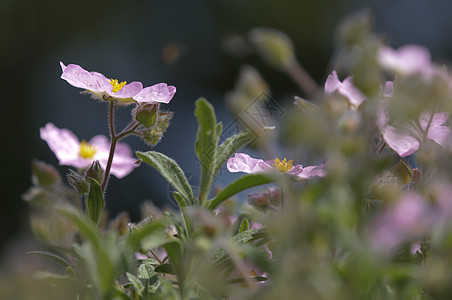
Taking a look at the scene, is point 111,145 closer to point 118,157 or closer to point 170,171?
point 170,171

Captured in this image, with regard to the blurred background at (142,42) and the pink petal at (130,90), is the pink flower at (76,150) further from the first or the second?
the blurred background at (142,42)

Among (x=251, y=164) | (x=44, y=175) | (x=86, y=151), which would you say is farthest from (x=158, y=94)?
(x=86, y=151)

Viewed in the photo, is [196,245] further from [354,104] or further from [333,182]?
[354,104]

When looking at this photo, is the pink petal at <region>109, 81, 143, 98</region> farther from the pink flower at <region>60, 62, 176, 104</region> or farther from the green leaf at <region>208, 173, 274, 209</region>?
the green leaf at <region>208, 173, 274, 209</region>

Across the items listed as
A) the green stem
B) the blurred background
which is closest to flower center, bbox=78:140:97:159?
the green stem

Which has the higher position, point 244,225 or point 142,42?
point 244,225

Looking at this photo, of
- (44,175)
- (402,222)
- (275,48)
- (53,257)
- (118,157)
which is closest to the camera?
(402,222)

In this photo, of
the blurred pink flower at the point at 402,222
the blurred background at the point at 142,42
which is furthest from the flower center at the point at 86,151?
the blurred background at the point at 142,42
